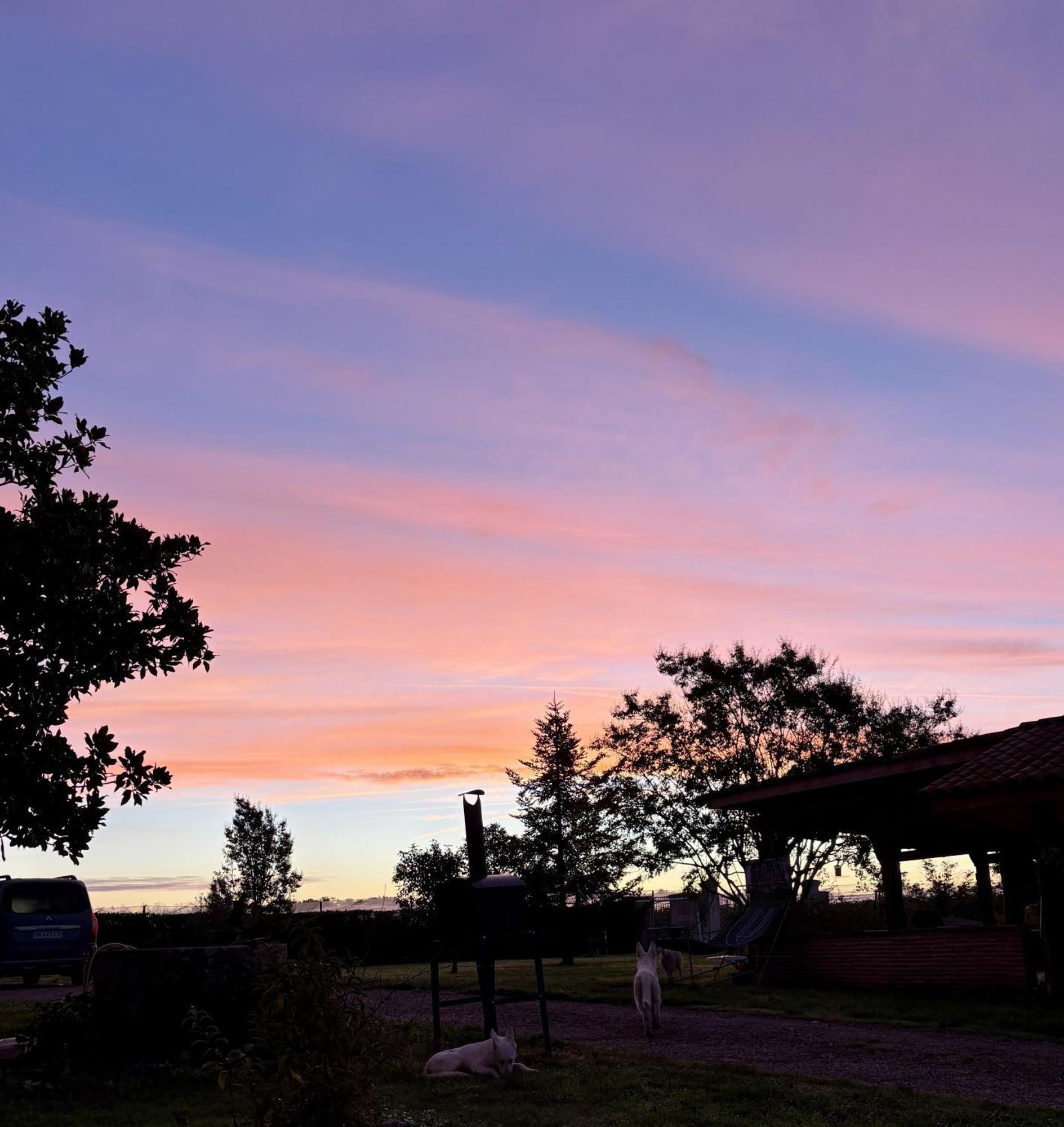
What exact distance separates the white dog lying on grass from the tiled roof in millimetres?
6965

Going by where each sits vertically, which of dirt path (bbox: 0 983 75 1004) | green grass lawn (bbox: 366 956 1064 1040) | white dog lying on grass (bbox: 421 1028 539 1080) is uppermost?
white dog lying on grass (bbox: 421 1028 539 1080)

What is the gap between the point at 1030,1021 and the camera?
12203 mm

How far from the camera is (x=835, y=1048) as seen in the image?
433 inches

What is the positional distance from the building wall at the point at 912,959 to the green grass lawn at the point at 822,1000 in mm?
269

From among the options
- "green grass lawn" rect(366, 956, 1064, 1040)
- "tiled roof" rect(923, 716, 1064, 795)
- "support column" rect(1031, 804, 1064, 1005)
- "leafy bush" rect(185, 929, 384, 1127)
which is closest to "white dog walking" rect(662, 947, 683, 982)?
"green grass lawn" rect(366, 956, 1064, 1040)

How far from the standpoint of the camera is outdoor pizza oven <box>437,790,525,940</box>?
10422 millimetres

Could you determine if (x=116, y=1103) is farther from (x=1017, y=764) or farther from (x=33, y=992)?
(x=33, y=992)

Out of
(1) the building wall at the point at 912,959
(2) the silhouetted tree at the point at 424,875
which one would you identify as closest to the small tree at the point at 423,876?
(2) the silhouetted tree at the point at 424,875

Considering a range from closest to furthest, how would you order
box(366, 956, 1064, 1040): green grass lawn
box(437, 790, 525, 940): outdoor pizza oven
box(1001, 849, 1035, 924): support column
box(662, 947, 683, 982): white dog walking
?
box(437, 790, 525, 940): outdoor pizza oven → box(366, 956, 1064, 1040): green grass lawn → box(1001, 849, 1035, 924): support column → box(662, 947, 683, 982): white dog walking

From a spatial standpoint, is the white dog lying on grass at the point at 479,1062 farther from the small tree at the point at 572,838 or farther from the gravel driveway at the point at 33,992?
the small tree at the point at 572,838

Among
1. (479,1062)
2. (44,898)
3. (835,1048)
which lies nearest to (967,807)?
(835,1048)

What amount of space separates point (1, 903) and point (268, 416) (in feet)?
35.1

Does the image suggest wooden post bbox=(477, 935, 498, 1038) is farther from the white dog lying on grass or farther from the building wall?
the building wall

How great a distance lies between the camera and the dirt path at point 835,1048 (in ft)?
29.3
